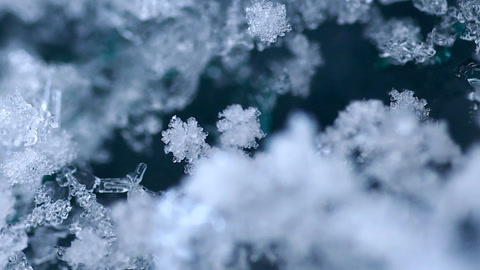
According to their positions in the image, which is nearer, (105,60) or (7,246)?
(7,246)

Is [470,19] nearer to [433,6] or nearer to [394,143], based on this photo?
[433,6]

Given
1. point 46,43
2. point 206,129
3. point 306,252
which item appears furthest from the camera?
point 46,43

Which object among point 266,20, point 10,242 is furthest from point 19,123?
point 266,20

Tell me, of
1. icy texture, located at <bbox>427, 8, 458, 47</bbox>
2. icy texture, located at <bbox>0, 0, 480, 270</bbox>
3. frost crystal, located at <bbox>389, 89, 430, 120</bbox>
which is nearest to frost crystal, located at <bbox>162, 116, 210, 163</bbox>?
icy texture, located at <bbox>0, 0, 480, 270</bbox>

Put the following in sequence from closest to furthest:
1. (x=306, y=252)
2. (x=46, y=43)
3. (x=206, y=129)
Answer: (x=306, y=252) < (x=206, y=129) < (x=46, y=43)

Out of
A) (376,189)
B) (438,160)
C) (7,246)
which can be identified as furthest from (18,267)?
(438,160)

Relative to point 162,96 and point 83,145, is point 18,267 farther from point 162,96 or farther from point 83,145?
point 162,96

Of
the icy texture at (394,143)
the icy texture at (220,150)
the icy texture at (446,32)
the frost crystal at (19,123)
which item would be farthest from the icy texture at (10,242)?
the icy texture at (446,32)
